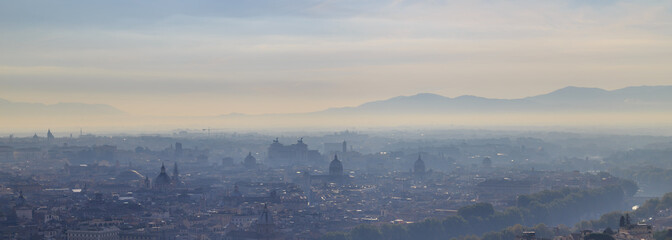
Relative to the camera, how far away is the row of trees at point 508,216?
89.7 meters

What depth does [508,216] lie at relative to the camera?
337 feet

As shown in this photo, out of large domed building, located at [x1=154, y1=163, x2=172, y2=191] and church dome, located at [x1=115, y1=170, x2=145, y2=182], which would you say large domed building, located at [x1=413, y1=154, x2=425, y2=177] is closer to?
church dome, located at [x1=115, y1=170, x2=145, y2=182]

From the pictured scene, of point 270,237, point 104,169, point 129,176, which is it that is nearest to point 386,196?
point 129,176

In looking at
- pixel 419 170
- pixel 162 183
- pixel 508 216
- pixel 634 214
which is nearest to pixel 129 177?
pixel 162 183

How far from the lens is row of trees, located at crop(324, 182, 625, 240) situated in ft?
294

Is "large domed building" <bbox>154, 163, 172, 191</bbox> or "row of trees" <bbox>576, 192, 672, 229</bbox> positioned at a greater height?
"large domed building" <bbox>154, 163, 172, 191</bbox>

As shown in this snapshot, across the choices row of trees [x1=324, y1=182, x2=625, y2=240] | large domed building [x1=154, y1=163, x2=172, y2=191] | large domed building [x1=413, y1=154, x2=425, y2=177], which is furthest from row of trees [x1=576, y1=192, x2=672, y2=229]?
large domed building [x1=413, y1=154, x2=425, y2=177]

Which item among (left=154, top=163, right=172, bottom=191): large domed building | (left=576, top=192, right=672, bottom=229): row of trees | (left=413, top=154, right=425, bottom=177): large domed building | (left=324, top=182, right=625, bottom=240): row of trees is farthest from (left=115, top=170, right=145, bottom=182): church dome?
(left=576, top=192, right=672, bottom=229): row of trees

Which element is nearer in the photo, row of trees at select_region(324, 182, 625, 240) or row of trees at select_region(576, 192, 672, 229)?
row of trees at select_region(324, 182, 625, 240)

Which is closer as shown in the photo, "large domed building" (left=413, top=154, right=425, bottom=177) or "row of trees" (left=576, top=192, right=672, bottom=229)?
"row of trees" (left=576, top=192, right=672, bottom=229)

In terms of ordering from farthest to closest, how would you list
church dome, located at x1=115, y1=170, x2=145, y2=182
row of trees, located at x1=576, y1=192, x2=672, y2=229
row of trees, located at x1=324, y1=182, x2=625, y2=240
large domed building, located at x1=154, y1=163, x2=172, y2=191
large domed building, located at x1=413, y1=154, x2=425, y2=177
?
large domed building, located at x1=413, y1=154, x2=425, y2=177 < church dome, located at x1=115, y1=170, x2=145, y2=182 < large domed building, located at x1=154, y1=163, x2=172, y2=191 < row of trees, located at x1=576, y1=192, x2=672, y2=229 < row of trees, located at x1=324, y1=182, x2=625, y2=240

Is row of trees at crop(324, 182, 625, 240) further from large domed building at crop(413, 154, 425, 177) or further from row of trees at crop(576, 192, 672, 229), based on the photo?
large domed building at crop(413, 154, 425, 177)

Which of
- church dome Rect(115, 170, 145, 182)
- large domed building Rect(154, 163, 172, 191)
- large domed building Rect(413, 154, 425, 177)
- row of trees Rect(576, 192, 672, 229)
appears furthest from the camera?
large domed building Rect(413, 154, 425, 177)

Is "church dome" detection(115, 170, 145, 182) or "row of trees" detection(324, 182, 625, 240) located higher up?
"church dome" detection(115, 170, 145, 182)
